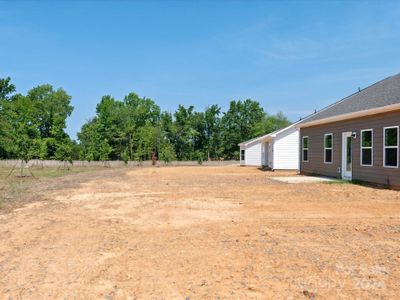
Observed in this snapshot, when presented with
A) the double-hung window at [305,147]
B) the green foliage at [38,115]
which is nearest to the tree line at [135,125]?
the green foliage at [38,115]

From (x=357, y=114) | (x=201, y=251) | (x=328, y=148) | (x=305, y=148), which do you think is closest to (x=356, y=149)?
(x=357, y=114)

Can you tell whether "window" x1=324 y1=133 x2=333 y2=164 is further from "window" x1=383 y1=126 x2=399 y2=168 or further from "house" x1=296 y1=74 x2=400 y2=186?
"window" x1=383 y1=126 x2=399 y2=168

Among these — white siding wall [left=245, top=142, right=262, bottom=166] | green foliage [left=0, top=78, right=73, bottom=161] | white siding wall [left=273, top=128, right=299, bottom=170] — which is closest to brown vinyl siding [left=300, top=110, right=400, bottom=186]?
white siding wall [left=273, top=128, right=299, bottom=170]

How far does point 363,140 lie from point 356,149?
0.54 metres

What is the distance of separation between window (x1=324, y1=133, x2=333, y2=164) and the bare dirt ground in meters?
8.55

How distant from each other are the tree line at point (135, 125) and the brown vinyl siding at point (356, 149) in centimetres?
2637

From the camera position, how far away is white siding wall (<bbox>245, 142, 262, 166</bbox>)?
34.7 meters

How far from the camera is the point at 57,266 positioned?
410 centimetres

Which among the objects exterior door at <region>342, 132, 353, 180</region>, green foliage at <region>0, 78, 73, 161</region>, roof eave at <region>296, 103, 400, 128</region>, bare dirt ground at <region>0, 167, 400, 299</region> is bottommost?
bare dirt ground at <region>0, 167, 400, 299</region>

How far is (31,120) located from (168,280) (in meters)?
47.6

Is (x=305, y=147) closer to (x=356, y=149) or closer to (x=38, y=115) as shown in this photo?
(x=356, y=149)

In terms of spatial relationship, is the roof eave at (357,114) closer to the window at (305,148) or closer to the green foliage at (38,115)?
the window at (305,148)

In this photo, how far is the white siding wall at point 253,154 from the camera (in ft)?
114

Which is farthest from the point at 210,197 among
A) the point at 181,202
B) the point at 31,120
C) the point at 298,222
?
the point at 31,120
